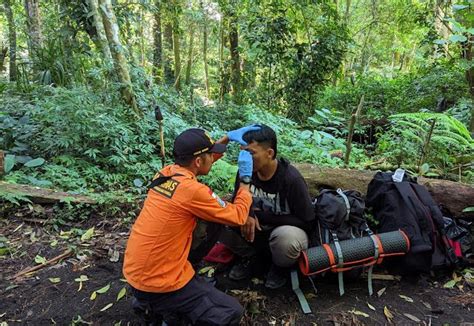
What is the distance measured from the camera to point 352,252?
3.00 meters

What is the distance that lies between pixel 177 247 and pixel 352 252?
4.50ft

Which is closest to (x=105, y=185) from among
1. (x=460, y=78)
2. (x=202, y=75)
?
(x=460, y=78)

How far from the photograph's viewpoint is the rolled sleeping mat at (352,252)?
2.96 m

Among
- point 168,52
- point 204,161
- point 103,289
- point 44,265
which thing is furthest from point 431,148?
point 168,52

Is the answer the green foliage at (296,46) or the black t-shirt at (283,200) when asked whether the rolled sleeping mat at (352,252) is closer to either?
the black t-shirt at (283,200)

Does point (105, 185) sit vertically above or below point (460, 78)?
below

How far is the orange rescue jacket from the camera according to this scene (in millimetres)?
2436

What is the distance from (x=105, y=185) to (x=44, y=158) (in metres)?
1.20

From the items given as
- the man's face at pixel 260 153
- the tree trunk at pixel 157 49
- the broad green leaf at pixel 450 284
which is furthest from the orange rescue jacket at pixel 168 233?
the tree trunk at pixel 157 49

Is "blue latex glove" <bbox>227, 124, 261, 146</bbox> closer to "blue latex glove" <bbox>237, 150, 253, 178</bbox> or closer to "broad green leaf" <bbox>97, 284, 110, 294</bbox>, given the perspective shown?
"blue latex glove" <bbox>237, 150, 253, 178</bbox>

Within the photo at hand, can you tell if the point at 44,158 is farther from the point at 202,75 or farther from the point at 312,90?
the point at 202,75

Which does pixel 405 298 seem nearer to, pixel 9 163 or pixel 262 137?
pixel 262 137

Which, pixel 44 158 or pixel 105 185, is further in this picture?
pixel 44 158

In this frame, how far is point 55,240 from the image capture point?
158 inches
